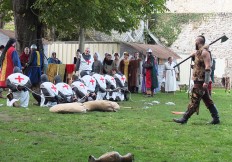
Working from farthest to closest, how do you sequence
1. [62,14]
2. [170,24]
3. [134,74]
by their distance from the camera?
1. [170,24]
2. [134,74]
3. [62,14]

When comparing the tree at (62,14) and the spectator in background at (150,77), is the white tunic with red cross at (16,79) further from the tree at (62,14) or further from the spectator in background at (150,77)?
the spectator in background at (150,77)

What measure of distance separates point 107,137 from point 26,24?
12035mm

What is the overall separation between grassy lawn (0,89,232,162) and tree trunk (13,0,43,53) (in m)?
7.10

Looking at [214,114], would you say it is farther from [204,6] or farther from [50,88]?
[204,6]

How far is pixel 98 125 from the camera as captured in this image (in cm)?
1251

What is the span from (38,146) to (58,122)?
10.7 feet

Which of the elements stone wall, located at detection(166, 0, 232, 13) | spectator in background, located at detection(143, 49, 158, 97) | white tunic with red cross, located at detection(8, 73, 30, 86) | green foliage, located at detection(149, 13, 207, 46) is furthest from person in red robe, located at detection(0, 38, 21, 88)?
stone wall, located at detection(166, 0, 232, 13)

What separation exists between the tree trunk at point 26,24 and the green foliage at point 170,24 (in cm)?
2483

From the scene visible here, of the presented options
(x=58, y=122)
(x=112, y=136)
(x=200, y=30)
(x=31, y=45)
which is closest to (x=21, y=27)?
(x=31, y=45)

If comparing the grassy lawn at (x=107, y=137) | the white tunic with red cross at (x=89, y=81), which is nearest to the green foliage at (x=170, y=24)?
the white tunic with red cross at (x=89, y=81)

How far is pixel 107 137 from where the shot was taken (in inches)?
420

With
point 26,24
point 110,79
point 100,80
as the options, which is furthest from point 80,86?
point 26,24

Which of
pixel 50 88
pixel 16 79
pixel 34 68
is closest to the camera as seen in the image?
pixel 16 79

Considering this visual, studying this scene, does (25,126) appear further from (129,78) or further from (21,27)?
(129,78)
